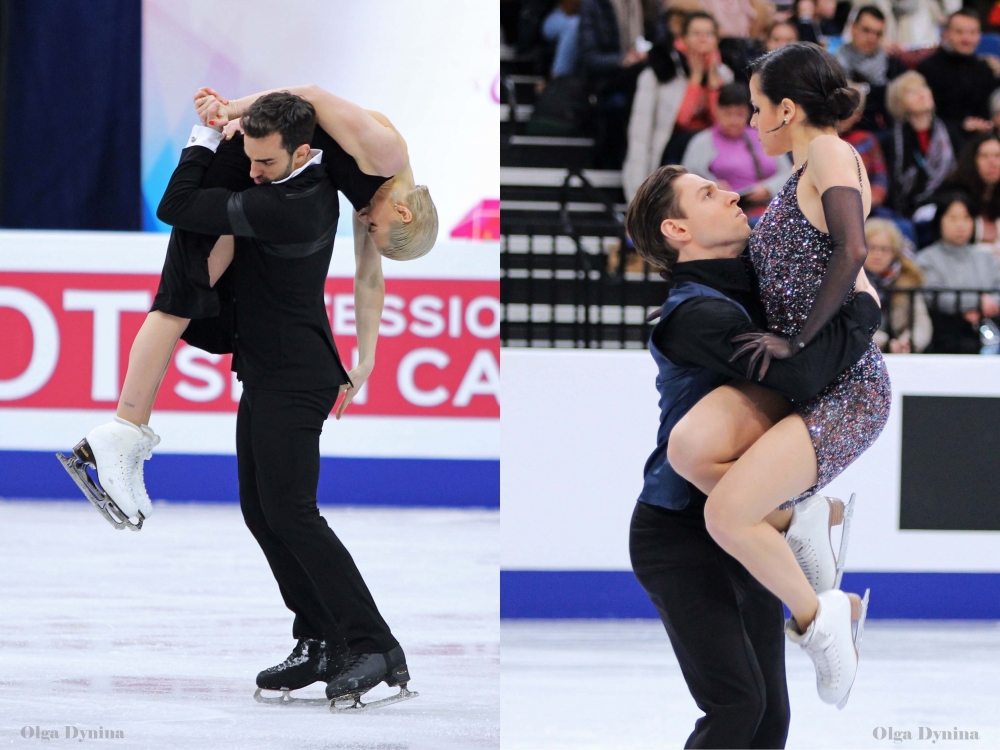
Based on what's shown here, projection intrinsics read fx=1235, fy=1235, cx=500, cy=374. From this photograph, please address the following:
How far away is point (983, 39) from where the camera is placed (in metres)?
7.49

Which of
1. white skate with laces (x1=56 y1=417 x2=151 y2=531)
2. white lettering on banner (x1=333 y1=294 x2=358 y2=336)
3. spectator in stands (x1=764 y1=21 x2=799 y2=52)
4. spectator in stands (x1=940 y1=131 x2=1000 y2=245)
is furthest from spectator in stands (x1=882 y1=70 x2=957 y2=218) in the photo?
white skate with laces (x1=56 y1=417 x2=151 y2=531)

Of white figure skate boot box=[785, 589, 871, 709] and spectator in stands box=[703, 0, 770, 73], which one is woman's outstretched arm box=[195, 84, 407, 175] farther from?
spectator in stands box=[703, 0, 770, 73]

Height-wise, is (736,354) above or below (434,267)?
below

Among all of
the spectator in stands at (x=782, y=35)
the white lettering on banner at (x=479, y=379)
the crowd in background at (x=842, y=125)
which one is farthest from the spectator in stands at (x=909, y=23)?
the white lettering on banner at (x=479, y=379)

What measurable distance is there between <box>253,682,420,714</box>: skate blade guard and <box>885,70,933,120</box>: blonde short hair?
189 inches

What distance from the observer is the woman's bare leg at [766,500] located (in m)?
2.22

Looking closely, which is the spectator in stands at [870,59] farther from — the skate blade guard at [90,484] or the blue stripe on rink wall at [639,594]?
the skate blade guard at [90,484]

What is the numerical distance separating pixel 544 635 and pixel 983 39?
5.12 m

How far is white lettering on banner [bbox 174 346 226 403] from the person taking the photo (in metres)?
5.84

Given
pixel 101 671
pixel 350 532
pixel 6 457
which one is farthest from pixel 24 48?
pixel 101 671

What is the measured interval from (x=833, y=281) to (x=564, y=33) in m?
5.01

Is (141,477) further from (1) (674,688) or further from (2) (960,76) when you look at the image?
(2) (960,76)

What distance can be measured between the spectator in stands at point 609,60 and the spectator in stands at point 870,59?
1158 mm

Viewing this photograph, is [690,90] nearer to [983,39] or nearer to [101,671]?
[983,39]
